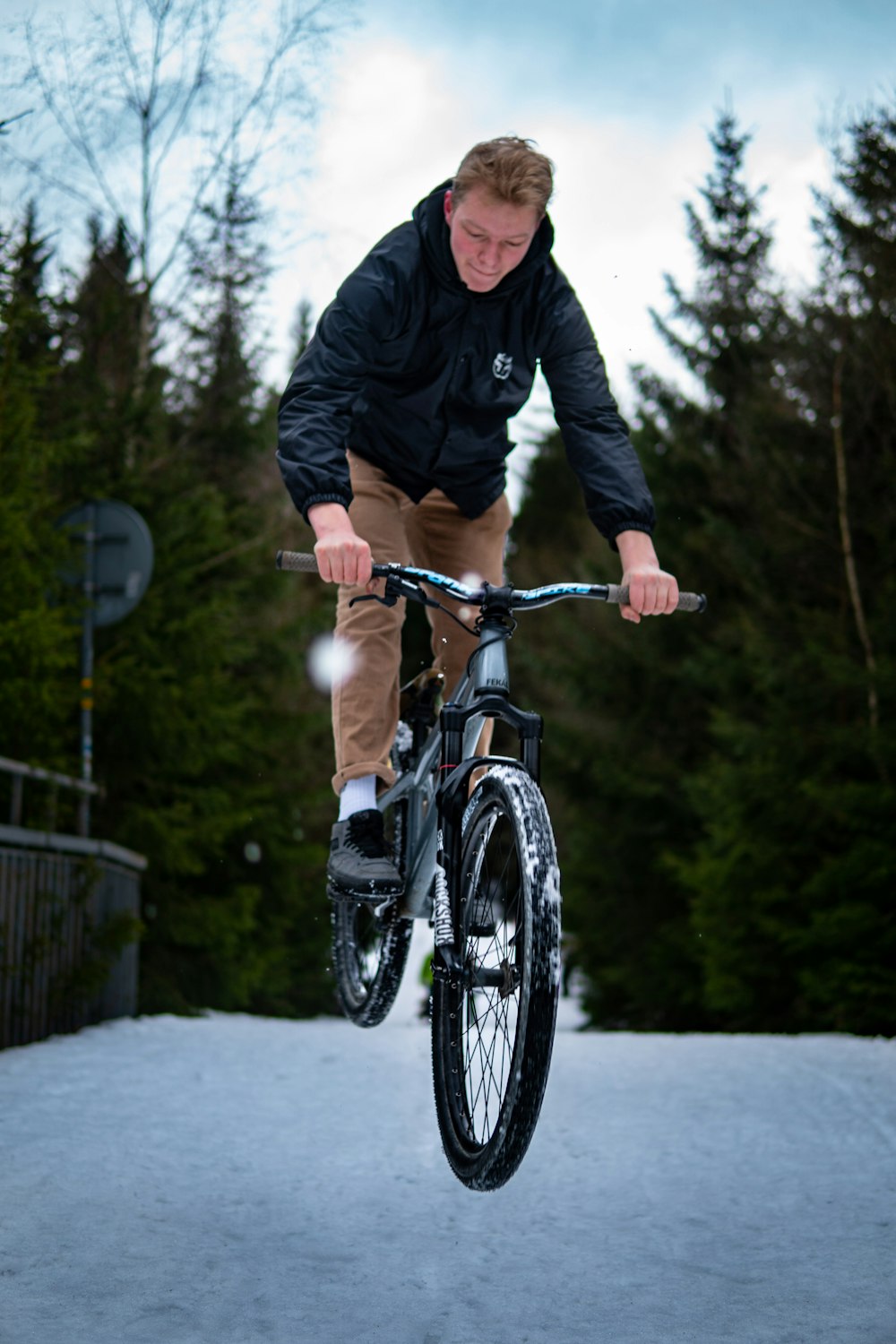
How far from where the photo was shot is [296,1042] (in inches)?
276

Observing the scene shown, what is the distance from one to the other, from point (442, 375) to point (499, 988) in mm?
1602

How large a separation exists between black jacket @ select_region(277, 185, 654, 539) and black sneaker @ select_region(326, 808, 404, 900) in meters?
1.00

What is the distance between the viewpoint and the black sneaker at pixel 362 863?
12.8ft

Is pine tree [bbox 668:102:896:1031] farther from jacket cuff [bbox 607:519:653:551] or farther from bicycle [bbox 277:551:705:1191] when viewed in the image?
bicycle [bbox 277:551:705:1191]

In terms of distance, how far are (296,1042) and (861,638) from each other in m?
7.83

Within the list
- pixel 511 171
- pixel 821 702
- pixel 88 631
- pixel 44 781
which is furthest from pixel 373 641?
pixel 821 702

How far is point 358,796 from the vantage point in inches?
163

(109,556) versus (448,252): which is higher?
(109,556)

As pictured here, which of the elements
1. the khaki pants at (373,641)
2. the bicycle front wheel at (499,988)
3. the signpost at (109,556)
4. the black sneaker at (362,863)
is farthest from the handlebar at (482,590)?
the signpost at (109,556)

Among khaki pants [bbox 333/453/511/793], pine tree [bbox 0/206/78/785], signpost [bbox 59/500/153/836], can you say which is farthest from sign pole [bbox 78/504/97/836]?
khaki pants [bbox 333/453/511/793]

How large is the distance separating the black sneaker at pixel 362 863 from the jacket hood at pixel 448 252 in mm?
1457

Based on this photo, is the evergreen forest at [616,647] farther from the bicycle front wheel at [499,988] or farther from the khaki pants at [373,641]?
the bicycle front wheel at [499,988]

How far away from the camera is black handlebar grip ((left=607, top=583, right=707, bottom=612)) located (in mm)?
3387

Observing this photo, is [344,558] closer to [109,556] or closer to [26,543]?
[26,543]
